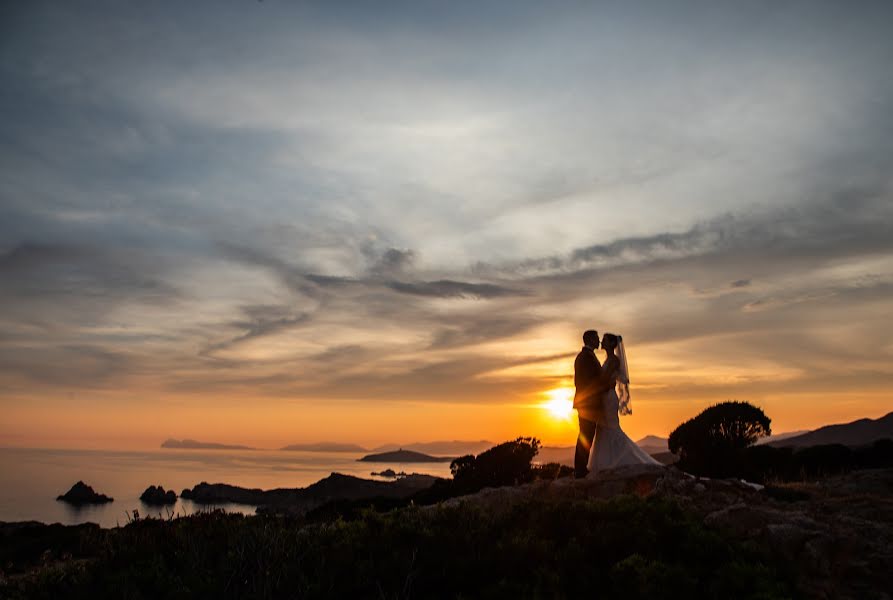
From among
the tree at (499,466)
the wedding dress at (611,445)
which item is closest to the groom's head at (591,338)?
the wedding dress at (611,445)

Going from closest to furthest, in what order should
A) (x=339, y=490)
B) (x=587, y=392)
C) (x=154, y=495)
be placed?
(x=587, y=392)
(x=339, y=490)
(x=154, y=495)

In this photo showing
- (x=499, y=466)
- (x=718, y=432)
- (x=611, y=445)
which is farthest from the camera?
(x=499, y=466)

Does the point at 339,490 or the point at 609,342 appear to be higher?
the point at 609,342

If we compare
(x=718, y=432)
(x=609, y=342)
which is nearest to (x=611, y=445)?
(x=609, y=342)

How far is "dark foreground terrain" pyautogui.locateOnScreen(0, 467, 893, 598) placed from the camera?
7.35 meters

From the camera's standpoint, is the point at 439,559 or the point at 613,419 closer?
the point at 439,559

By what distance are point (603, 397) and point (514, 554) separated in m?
6.53

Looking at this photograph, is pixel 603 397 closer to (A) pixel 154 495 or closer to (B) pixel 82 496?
(A) pixel 154 495

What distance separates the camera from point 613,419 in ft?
46.5

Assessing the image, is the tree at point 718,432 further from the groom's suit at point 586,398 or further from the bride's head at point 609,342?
the bride's head at point 609,342

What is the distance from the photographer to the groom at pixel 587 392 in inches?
559

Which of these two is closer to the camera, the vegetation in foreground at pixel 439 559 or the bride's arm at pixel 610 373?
the vegetation in foreground at pixel 439 559

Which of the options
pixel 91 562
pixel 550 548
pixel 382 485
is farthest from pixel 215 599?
pixel 382 485

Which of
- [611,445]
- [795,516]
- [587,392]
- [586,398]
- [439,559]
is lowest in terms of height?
[439,559]
